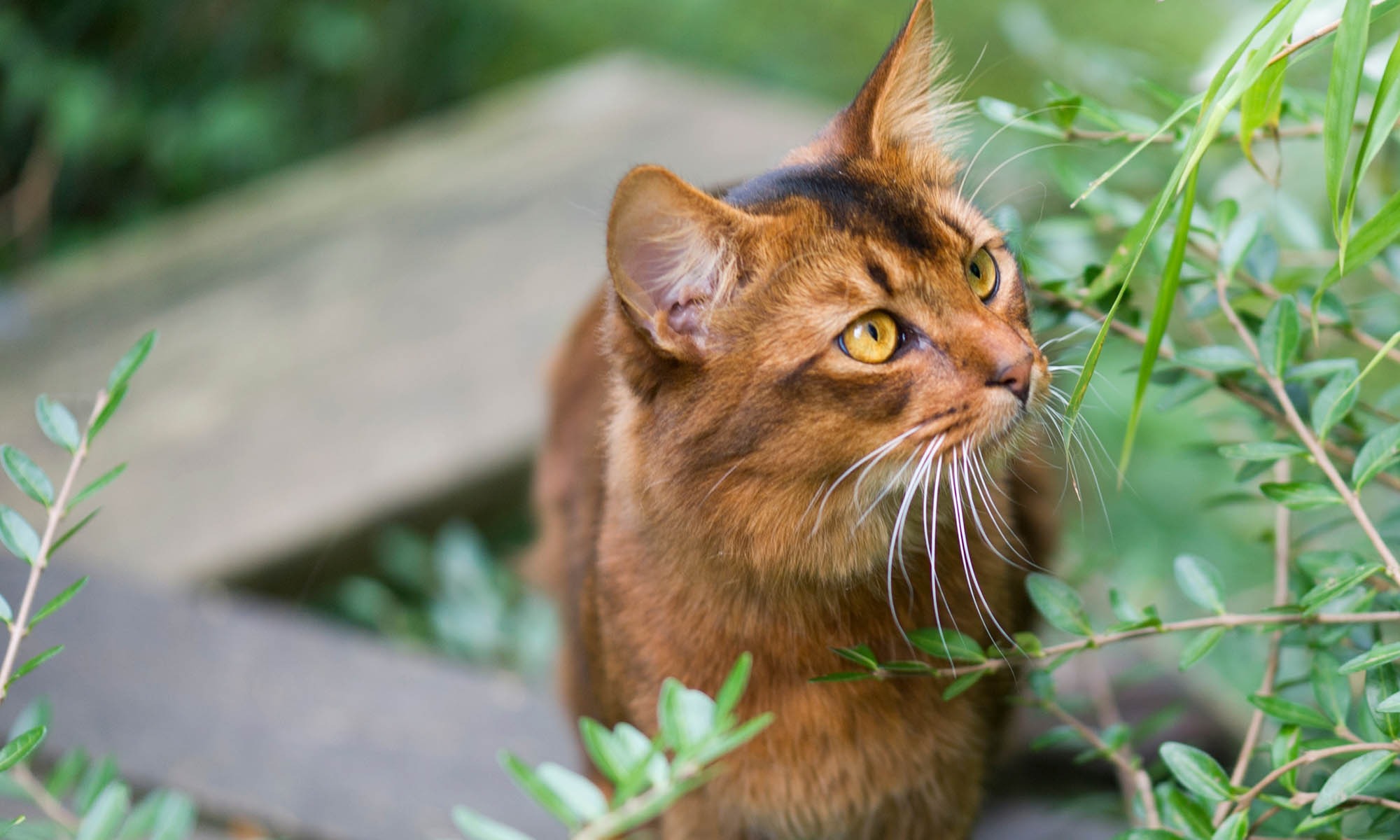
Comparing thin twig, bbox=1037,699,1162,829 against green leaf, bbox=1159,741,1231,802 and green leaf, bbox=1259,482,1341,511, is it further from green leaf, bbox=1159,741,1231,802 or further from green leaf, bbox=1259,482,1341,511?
green leaf, bbox=1259,482,1341,511

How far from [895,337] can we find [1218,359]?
0.40m

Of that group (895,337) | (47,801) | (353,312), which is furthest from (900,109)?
(353,312)

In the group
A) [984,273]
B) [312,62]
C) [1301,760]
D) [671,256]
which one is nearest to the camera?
[1301,760]

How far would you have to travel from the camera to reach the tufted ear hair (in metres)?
1.80

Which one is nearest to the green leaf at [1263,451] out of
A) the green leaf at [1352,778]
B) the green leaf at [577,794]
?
the green leaf at [1352,778]

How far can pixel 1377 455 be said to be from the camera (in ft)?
4.32

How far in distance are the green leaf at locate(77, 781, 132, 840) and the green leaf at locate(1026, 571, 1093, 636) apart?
1.03m

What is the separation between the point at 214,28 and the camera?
A: 17.0 feet

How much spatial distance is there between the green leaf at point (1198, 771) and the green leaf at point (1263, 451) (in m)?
0.34

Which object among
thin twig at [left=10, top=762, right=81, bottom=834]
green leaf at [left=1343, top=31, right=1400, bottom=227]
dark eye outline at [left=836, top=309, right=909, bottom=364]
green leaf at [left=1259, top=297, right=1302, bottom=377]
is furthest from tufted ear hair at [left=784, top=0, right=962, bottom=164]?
thin twig at [left=10, top=762, right=81, bottom=834]

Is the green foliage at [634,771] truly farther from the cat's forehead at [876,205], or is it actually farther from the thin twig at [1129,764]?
the cat's forehead at [876,205]

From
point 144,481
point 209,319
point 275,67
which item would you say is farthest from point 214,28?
point 144,481

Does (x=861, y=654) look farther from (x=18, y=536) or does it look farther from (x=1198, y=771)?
(x=18, y=536)

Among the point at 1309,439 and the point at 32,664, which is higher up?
the point at 1309,439
